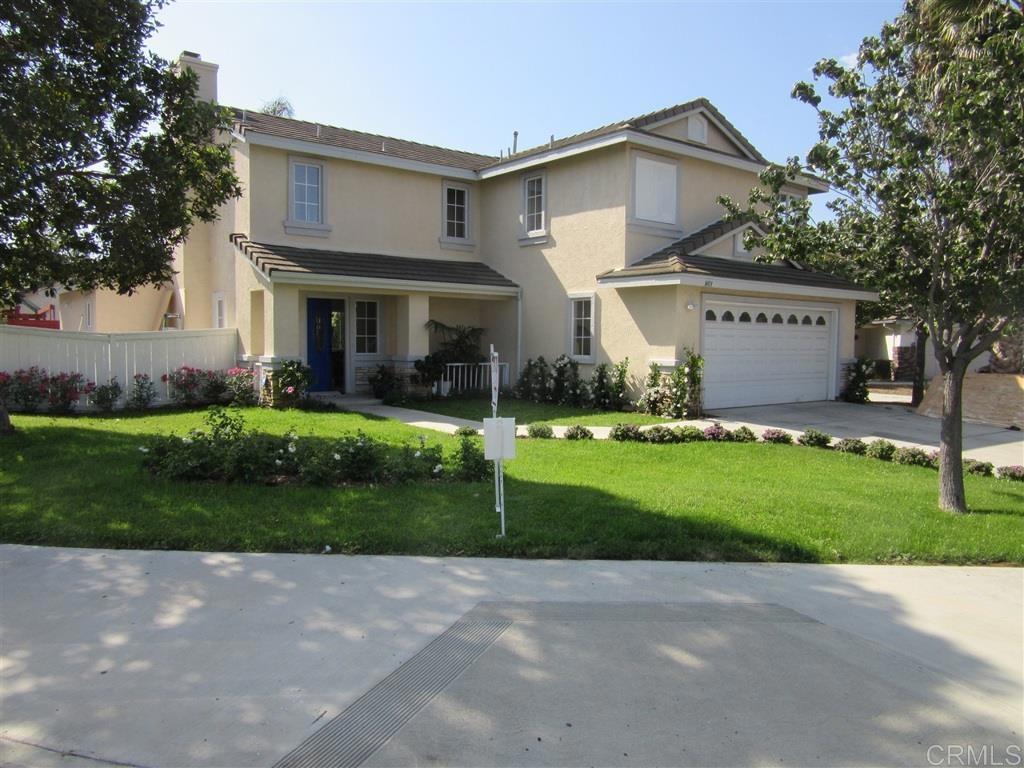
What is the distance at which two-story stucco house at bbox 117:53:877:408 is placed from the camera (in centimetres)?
1488

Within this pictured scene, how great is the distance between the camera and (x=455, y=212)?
18750mm

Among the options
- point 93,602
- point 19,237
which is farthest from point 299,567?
point 19,237

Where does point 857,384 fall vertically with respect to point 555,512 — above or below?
above

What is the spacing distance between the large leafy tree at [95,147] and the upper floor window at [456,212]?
8.45m

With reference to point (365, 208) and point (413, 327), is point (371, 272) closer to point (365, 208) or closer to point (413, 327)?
point (413, 327)

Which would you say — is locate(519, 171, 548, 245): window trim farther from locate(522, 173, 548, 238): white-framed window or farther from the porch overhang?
the porch overhang

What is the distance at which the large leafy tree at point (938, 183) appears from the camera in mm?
6539

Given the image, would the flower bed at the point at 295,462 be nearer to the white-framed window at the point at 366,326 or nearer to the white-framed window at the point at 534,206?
the white-framed window at the point at 366,326

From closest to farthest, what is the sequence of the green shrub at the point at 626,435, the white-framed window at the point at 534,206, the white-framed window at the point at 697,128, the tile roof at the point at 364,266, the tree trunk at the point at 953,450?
1. the tree trunk at the point at 953,450
2. the green shrub at the point at 626,435
3. the tile roof at the point at 364,266
4. the white-framed window at the point at 697,128
5. the white-framed window at the point at 534,206

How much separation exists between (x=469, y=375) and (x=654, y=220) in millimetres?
5717

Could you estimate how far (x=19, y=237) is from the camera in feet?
32.2

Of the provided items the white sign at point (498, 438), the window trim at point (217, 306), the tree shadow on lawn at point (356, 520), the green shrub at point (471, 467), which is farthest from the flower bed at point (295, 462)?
the window trim at point (217, 306)

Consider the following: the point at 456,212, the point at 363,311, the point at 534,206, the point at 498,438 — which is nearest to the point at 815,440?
the point at 498,438

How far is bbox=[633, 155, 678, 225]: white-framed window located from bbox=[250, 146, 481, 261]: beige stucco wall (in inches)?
203
